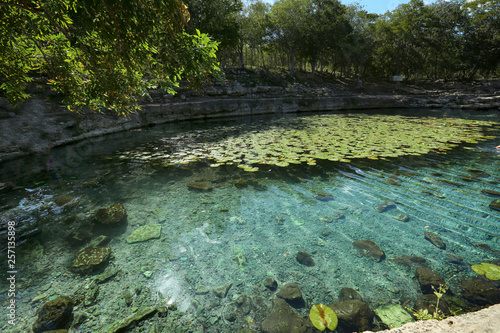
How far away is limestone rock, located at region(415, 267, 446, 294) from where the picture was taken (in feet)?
7.04

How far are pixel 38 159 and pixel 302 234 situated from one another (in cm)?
819

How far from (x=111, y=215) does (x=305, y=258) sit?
10.0 ft

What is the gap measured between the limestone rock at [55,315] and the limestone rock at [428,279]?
135 inches

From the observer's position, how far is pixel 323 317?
6.06 feet

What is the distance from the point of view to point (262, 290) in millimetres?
2221

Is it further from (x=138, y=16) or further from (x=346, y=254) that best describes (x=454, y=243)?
(x=138, y=16)

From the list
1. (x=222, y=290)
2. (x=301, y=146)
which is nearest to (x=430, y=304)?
(x=222, y=290)

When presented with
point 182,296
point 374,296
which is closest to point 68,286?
point 182,296

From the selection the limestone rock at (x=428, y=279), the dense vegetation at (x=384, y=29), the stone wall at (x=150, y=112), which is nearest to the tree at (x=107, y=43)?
the limestone rock at (x=428, y=279)

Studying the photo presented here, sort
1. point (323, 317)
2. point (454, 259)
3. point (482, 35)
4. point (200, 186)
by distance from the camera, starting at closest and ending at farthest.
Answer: point (323, 317) → point (454, 259) → point (200, 186) → point (482, 35)

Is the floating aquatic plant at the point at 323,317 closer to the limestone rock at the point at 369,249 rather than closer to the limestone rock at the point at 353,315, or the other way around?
the limestone rock at the point at 353,315

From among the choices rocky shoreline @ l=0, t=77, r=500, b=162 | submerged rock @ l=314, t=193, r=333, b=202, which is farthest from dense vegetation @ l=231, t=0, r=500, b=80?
submerged rock @ l=314, t=193, r=333, b=202

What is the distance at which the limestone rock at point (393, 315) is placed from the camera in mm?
1829

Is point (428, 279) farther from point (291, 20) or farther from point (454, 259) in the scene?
point (291, 20)
